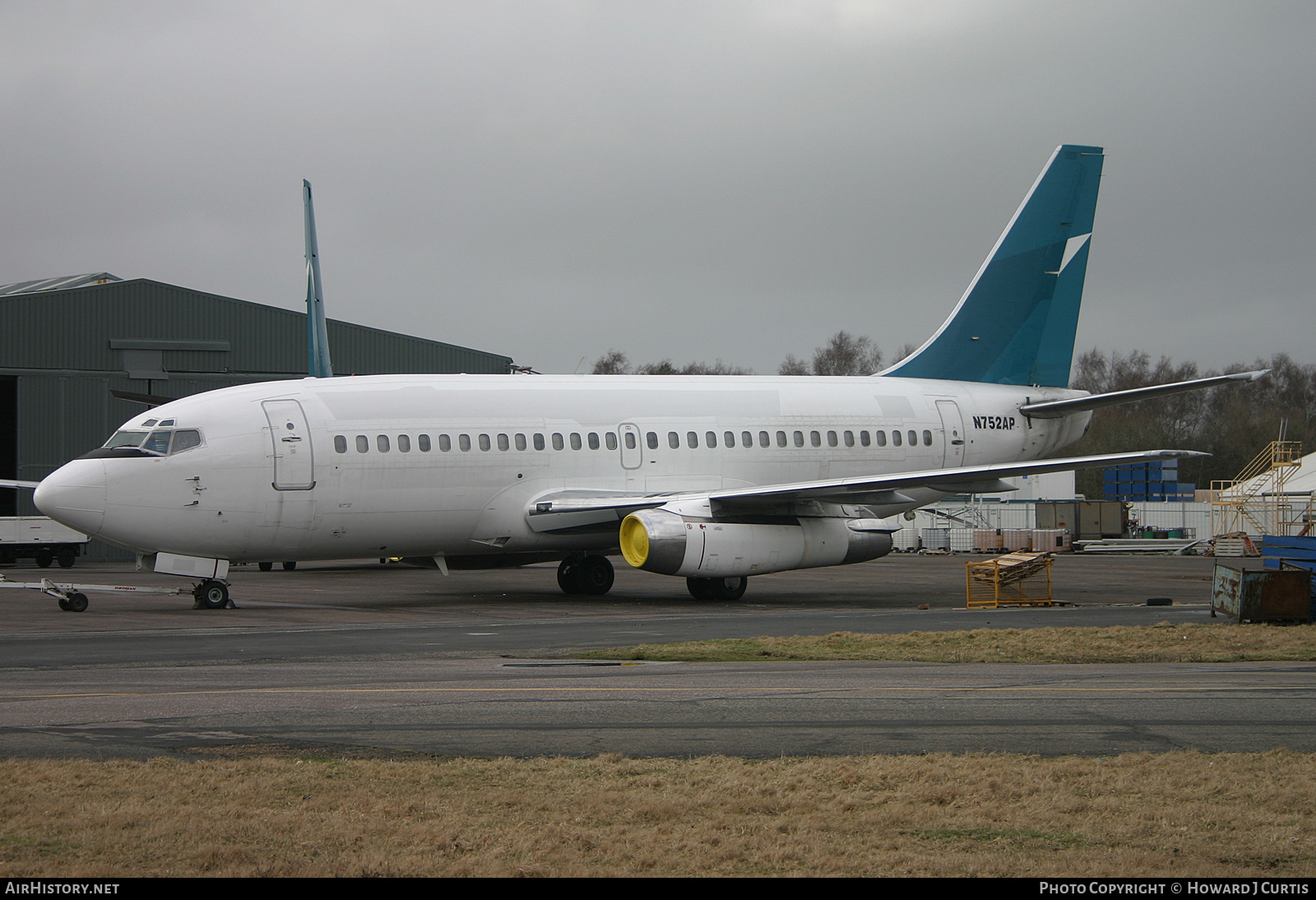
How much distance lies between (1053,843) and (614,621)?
43.2 ft

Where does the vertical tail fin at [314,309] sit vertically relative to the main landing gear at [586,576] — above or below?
above

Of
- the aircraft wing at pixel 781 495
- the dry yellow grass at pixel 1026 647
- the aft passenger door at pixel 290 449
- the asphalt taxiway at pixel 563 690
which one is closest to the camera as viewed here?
the asphalt taxiway at pixel 563 690

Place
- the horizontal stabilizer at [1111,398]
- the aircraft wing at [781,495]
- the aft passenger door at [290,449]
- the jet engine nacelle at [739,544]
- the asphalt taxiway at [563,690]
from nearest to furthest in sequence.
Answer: the asphalt taxiway at [563,690], the aft passenger door at [290,449], the jet engine nacelle at [739,544], the aircraft wing at [781,495], the horizontal stabilizer at [1111,398]

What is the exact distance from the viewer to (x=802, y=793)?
693cm

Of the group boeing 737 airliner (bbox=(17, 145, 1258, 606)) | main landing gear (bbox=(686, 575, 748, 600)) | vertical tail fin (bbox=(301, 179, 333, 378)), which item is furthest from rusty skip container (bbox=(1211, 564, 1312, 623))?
vertical tail fin (bbox=(301, 179, 333, 378))

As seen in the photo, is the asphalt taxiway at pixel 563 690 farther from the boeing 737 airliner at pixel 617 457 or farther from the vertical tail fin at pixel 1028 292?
the vertical tail fin at pixel 1028 292

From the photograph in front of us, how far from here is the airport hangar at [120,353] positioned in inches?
1634

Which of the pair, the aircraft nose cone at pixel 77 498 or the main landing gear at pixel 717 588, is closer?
the aircraft nose cone at pixel 77 498

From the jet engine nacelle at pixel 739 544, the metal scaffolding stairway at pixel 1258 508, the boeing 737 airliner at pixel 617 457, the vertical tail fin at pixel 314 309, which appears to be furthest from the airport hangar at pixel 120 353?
the metal scaffolding stairway at pixel 1258 508

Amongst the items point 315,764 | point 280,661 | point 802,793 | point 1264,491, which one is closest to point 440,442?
point 280,661

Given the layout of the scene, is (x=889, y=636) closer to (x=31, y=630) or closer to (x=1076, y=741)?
(x=1076, y=741)

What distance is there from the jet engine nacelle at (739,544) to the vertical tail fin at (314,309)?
17.9 m

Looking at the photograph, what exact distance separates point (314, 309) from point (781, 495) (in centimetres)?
2101

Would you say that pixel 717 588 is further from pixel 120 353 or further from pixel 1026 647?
pixel 120 353
